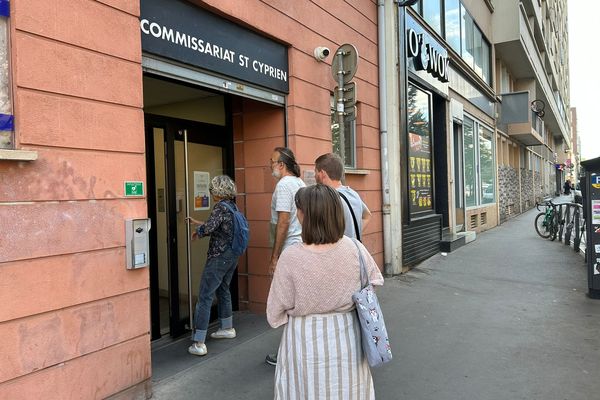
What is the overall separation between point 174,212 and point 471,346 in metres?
3.18

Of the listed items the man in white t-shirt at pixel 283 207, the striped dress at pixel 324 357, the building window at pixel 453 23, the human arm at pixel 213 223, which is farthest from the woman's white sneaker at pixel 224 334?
the building window at pixel 453 23

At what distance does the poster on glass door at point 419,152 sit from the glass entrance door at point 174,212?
445 centimetres

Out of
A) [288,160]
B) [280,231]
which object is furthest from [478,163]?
[280,231]

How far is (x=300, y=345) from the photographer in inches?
87.5

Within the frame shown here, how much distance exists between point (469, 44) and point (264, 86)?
10.1 meters

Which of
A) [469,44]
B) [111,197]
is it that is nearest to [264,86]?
[111,197]

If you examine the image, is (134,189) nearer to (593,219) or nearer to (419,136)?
(593,219)

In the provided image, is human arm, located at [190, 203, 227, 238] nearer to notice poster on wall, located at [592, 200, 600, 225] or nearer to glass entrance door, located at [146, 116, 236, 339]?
glass entrance door, located at [146, 116, 236, 339]

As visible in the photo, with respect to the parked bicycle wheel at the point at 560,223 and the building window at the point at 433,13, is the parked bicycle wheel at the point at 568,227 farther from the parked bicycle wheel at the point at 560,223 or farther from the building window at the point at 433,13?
the building window at the point at 433,13

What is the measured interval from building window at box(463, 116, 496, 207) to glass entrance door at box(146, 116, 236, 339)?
931 centimetres

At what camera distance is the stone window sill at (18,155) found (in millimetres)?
2441

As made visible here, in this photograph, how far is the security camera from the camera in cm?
575

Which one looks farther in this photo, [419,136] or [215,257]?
[419,136]

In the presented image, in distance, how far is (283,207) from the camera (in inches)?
152
